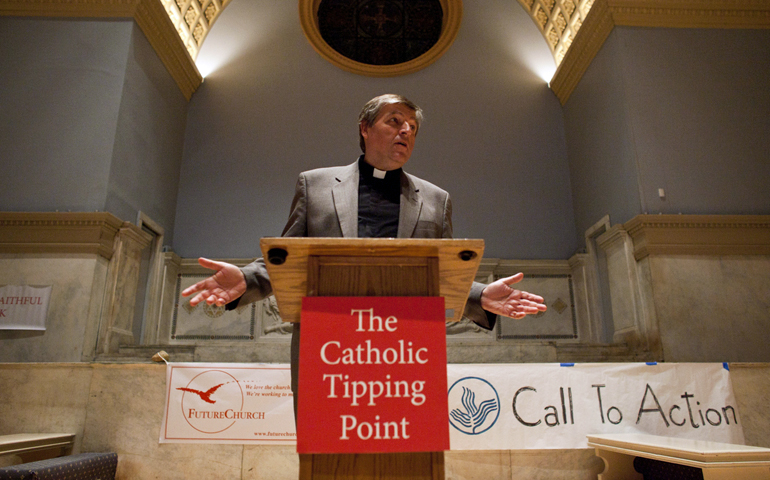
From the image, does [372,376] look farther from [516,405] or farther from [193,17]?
[193,17]

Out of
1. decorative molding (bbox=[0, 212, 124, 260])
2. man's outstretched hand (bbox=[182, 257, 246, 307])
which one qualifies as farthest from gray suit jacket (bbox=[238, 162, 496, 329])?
decorative molding (bbox=[0, 212, 124, 260])

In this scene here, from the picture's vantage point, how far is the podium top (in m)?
1.43

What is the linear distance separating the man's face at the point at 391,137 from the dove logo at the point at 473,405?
2.71m

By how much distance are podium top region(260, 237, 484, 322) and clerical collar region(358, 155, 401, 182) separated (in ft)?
2.53

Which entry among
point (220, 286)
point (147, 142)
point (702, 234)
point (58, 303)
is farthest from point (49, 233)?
A: point (702, 234)

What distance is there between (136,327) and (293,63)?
5.45 m

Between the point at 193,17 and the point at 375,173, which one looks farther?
the point at 193,17

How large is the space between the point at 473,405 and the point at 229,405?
6.84 ft

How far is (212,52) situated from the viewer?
9.80m

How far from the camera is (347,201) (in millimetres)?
2100

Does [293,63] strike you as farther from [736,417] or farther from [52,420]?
[736,417]

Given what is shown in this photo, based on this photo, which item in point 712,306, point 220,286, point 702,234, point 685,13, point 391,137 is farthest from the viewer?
point 685,13

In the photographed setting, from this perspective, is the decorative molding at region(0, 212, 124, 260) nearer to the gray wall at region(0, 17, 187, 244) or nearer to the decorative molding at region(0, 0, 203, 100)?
the gray wall at region(0, 17, 187, 244)

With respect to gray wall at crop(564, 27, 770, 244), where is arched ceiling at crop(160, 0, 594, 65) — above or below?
above
